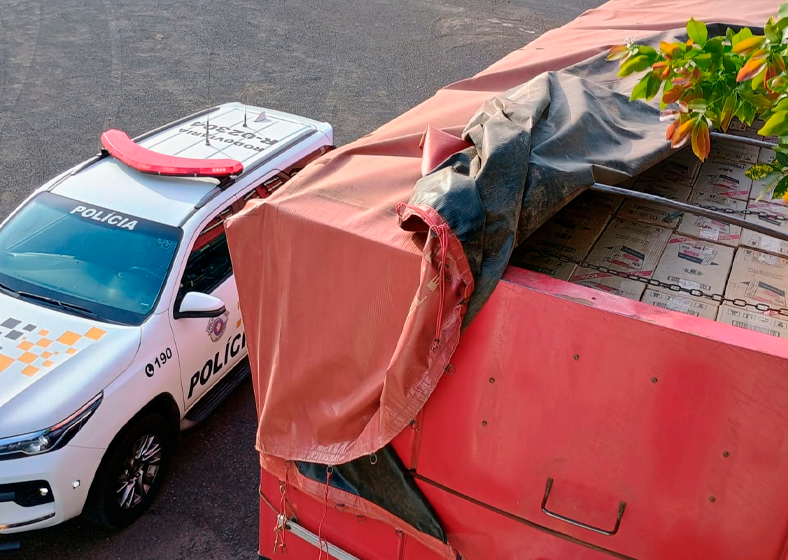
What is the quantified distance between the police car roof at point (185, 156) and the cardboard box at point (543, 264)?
2716 millimetres

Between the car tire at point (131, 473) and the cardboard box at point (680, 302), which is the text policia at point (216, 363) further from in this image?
the cardboard box at point (680, 302)

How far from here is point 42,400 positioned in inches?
162

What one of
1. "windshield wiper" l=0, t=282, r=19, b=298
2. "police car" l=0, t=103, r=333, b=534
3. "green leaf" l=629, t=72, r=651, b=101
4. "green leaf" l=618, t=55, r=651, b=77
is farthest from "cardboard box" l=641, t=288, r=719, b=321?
"windshield wiper" l=0, t=282, r=19, b=298

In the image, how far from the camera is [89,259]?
491cm

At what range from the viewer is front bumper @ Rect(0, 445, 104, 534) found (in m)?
3.99

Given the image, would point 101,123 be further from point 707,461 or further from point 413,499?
point 707,461

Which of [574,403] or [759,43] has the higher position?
[759,43]

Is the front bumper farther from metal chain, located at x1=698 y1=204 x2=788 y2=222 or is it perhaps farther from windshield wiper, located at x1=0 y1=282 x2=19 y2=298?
metal chain, located at x1=698 y1=204 x2=788 y2=222

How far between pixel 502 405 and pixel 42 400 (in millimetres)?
2804

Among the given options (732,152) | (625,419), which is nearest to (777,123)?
(625,419)

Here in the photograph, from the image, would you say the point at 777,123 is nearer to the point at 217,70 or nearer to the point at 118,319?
the point at 118,319

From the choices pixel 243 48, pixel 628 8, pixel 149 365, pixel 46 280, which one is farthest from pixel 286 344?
pixel 243 48

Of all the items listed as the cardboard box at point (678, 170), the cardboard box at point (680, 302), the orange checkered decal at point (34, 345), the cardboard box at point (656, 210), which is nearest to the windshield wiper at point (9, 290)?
the orange checkered decal at point (34, 345)

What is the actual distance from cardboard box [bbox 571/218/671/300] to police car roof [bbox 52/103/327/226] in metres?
2.99
